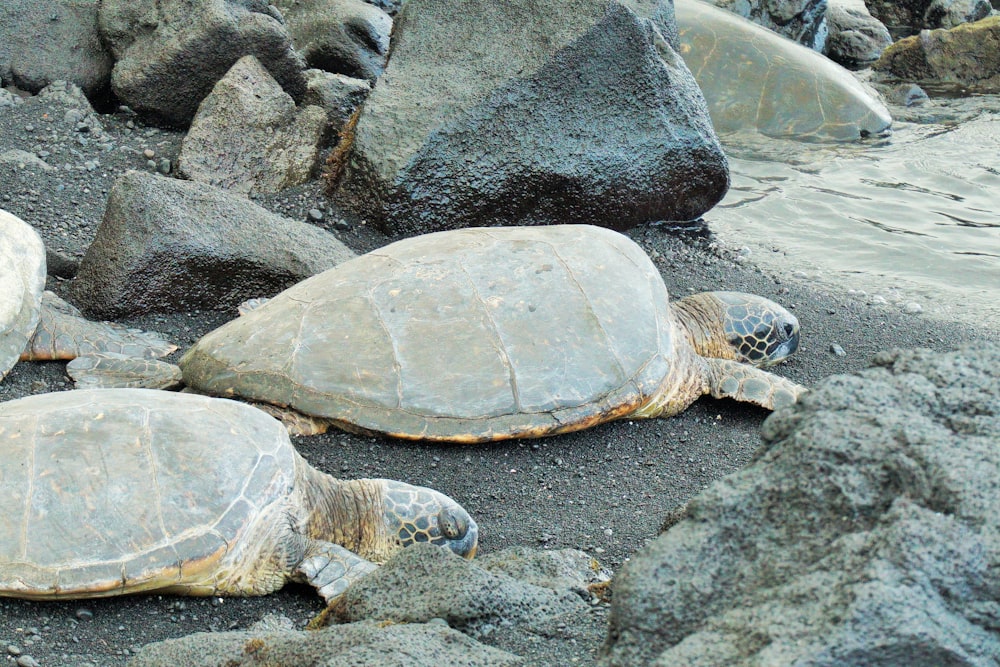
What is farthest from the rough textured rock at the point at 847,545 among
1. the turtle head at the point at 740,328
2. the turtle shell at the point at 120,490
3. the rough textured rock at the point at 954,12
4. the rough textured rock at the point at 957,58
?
the rough textured rock at the point at 954,12

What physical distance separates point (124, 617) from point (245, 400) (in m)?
1.24

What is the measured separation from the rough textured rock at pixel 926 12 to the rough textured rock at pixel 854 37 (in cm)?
73

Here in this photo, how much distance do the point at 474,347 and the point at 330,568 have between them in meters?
1.26

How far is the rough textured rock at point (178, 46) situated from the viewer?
22.5 ft

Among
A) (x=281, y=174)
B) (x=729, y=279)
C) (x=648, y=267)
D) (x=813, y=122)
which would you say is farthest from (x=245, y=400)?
(x=813, y=122)

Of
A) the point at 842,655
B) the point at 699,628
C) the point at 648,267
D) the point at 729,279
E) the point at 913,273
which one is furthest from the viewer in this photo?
the point at 913,273

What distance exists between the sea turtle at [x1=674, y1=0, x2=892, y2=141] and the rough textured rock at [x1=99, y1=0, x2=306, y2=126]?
474 centimetres

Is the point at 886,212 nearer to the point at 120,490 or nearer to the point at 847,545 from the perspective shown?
the point at 120,490

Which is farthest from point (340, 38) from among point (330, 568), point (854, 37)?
point (854, 37)

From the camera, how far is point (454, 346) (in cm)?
418

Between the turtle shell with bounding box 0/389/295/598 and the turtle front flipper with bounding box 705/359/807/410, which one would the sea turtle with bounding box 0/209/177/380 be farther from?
the turtle front flipper with bounding box 705/359/807/410

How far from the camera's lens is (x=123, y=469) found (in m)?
3.05

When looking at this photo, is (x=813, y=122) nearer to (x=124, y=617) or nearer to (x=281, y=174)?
(x=281, y=174)

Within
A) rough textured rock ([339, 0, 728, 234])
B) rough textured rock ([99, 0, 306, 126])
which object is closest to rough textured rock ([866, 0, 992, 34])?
rough textured rock ([339, 0, 728, 234])
